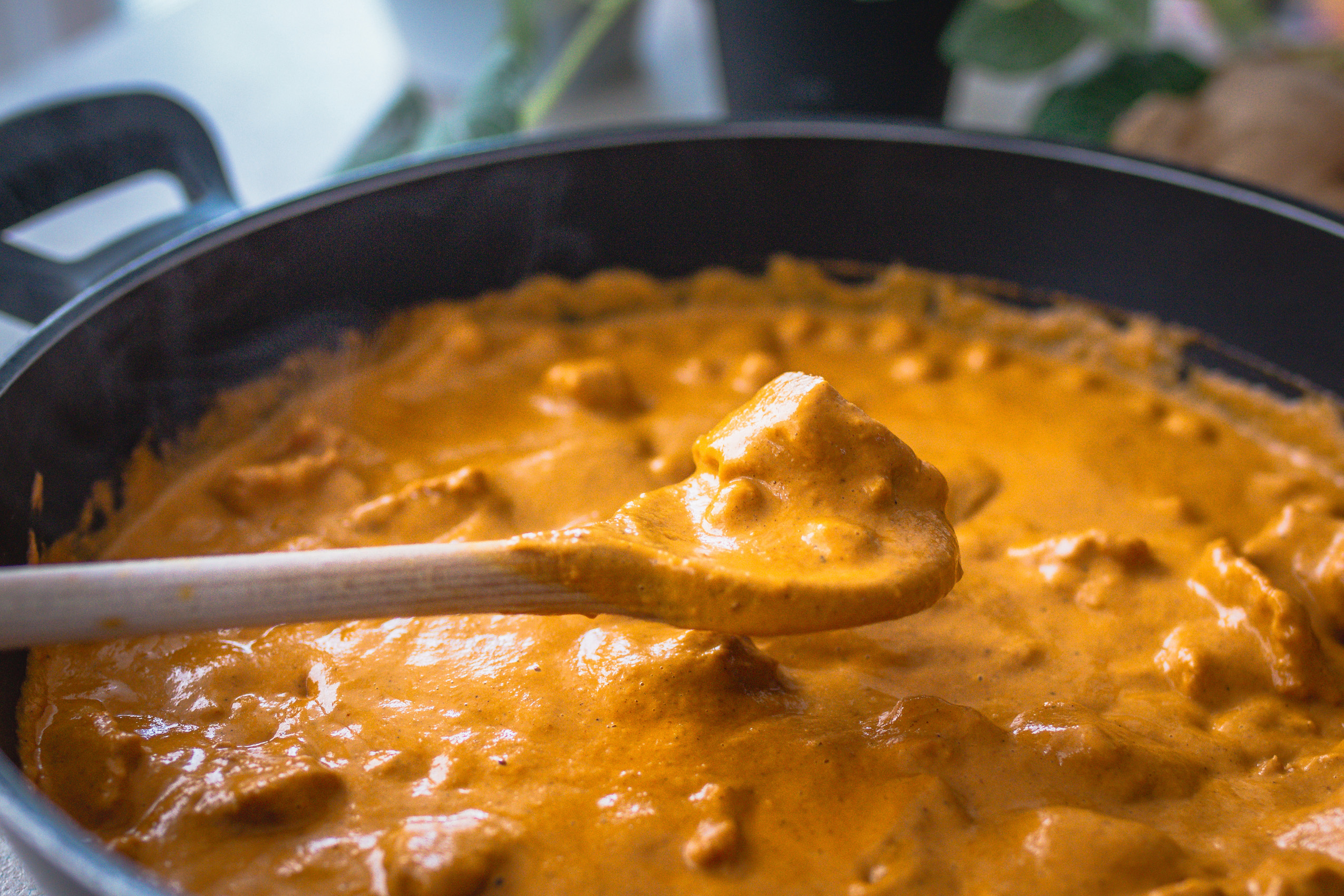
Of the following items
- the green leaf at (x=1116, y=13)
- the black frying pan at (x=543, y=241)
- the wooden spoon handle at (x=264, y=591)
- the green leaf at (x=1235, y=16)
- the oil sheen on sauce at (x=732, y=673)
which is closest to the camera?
the wooden spoon handle at (x=264, y=591)

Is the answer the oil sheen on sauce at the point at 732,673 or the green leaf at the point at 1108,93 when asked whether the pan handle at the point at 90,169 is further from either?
the green leaf at the point at 1108,93

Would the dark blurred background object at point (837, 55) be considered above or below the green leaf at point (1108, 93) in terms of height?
above

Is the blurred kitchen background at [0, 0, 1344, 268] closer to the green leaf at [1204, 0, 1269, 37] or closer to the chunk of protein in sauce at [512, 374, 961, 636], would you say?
the green leaf at [1204, 0, 1269, 37]

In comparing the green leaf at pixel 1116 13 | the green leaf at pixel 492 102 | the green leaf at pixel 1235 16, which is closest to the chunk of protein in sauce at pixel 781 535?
the green leaf at pixel 492 102

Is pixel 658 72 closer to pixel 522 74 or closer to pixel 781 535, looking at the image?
pixel 522 74

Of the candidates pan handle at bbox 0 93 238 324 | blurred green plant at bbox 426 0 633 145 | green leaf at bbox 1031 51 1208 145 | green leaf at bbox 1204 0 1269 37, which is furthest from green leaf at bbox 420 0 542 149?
green leaf at bbox 1204 0 1269 37
